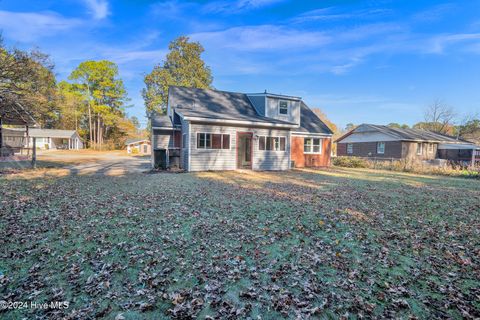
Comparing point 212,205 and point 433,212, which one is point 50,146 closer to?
point 212,205

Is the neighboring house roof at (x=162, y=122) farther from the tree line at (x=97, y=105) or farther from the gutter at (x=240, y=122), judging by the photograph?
the tree line at (x=97, y=105)

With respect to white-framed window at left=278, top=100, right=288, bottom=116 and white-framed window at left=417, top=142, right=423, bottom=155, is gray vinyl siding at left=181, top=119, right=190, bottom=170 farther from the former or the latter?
white-framed window at left=417, top=142, right=423, bottom=155

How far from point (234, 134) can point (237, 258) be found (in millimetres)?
11873

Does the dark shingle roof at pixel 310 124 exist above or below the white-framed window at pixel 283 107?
below

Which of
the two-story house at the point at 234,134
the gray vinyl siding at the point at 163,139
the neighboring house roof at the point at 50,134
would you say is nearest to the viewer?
the two-story house at the point at 234,134

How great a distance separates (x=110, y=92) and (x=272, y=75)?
1405 inches

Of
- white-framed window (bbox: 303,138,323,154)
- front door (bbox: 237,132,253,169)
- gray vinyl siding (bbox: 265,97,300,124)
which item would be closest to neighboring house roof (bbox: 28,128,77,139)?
front door (bbox: 237,132,253,169)

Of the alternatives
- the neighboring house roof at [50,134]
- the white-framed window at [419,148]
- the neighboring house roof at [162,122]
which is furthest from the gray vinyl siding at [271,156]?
the neighboring house roof at [50,134]

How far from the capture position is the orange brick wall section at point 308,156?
1959 cm

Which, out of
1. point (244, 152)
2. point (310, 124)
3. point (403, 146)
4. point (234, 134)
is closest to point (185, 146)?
point (234, 134)

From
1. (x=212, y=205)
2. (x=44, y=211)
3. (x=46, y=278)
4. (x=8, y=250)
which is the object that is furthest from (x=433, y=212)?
(x=44, y=211)

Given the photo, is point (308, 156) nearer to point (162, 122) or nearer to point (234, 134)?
point (234, 134)

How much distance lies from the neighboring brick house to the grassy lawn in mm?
21805

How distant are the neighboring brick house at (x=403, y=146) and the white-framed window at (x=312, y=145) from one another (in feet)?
36.8
